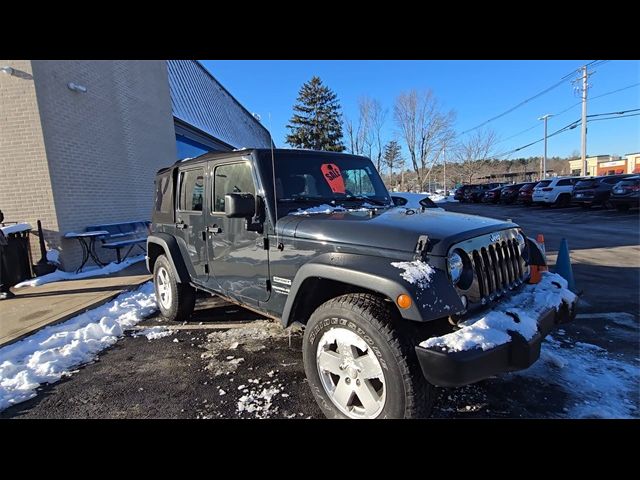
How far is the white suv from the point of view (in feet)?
68.8

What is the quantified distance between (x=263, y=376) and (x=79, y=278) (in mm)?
5637

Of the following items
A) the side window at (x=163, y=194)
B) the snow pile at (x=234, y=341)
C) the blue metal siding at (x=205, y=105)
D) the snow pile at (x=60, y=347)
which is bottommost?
the snow pile at (x=234, y=341)

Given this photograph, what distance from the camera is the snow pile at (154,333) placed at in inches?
172

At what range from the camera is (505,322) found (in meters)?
2.24

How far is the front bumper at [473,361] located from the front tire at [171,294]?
3.40 m

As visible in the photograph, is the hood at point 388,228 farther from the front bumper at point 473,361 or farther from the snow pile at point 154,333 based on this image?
the snow pile at point 154,333

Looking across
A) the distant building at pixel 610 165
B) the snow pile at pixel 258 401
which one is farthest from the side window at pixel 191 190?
the distant building at pixel 610 165

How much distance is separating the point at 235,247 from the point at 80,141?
6796 millimetres

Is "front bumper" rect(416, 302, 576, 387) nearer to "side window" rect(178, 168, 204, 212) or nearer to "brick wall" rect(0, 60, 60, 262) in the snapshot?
"side window" rect(178, 168, 204, 212)

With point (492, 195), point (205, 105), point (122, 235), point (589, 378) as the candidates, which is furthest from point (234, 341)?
point (492, 195)

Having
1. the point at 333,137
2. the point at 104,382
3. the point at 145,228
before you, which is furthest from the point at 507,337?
the point at 333,137

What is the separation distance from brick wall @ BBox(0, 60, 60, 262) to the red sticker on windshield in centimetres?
651

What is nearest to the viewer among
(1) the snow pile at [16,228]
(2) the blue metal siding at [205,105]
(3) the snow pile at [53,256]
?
(1) the snow pile at [16,228]
